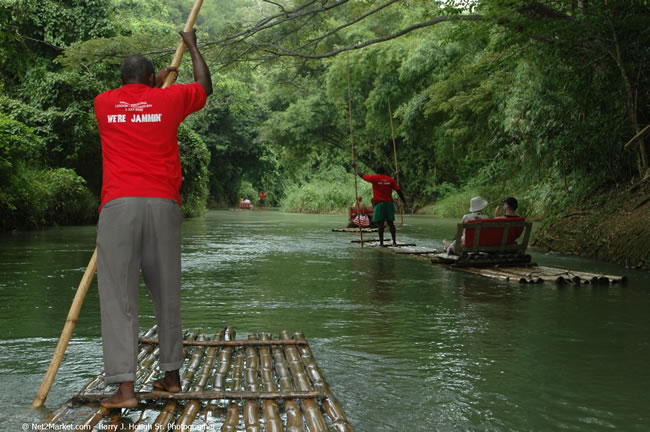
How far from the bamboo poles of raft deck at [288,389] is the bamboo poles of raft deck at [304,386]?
0.11 feet

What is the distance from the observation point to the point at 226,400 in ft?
13.0

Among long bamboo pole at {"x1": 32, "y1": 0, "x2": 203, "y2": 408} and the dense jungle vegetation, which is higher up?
the dense jungle vegetation

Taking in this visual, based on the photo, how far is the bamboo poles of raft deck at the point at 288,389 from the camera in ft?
11.6

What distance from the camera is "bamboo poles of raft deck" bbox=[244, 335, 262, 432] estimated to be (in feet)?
11.6

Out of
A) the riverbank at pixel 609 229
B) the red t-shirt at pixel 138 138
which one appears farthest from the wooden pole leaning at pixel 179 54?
the riverbank at pixel 609 229

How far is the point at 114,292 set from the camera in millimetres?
3812

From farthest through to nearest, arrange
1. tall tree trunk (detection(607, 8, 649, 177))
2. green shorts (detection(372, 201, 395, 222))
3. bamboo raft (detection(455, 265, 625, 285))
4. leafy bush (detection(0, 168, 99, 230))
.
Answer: leafy bush (detection(0, 168, 99, 230))
green shorts (detection(372, 201, 395, 222))
tall tree trunk (detection(607, 8, 649, 177))
bamboo raft (detection(455, 265, 625, 285))

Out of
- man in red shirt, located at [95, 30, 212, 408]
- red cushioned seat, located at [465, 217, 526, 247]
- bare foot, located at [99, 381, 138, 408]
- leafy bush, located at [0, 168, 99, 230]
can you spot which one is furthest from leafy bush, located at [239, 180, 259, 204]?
bare foot, located at [99, 381, 138, 408]

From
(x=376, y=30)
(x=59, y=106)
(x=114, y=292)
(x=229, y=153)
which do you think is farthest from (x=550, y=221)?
(x=229, y=153)

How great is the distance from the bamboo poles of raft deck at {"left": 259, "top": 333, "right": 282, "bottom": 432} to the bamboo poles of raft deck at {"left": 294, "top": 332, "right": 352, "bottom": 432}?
0.79 ft

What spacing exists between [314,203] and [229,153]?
44.5 feet

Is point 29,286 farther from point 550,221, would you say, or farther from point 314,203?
point 314,203

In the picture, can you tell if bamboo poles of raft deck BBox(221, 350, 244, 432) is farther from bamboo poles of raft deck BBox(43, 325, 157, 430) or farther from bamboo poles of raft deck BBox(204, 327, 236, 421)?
bamboo poles of raft deck BBox(43, 325, 157, 430)

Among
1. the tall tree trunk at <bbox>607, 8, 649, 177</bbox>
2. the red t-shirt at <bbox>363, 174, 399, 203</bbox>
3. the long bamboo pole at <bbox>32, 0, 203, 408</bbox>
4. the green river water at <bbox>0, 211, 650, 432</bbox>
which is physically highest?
the tall tree trunk at <bbox>607, 8, 649, 177</bbox>
